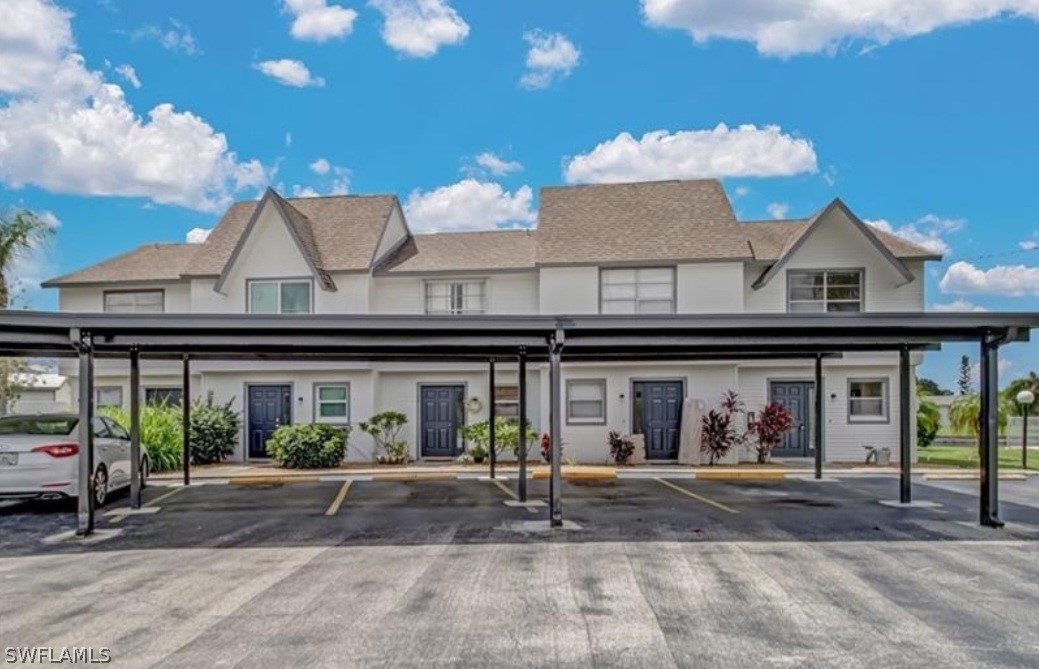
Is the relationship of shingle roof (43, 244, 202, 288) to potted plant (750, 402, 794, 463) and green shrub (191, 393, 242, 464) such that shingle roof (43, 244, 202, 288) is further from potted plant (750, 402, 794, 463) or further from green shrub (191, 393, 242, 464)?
potted plant (750, 402, 794, 463)

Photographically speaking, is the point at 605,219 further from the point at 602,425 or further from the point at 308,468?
the point at 308,468

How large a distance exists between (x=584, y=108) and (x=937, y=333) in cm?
1181

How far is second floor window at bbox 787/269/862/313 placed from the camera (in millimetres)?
20531

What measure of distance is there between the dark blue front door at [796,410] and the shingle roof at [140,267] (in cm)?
1709

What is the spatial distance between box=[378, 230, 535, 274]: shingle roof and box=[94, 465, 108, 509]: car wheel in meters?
10.0

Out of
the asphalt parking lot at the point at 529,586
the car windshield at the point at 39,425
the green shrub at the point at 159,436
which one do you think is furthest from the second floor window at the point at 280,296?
the asphalt parking lot at the point at 529,586

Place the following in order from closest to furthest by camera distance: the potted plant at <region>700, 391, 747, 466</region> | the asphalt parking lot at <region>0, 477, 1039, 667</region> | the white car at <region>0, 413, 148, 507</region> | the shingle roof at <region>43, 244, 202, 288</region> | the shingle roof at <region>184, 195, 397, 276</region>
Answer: the asphalt parking lot at <region>0, 477, 1039, 667</region> < the white car at <region>0, 413, 148, 507</region> < the potted plant at <region>700, 391, 747, 466</region> < the shingle roof at <region>184, 195, 397, 276</region> < the shingle roof at <region>43, 244, 202, 288</region>

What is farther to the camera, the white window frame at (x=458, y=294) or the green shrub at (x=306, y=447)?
the white window frame at (x=458, y=294)

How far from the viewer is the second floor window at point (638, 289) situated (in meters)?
20.3

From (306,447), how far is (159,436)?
3.41m

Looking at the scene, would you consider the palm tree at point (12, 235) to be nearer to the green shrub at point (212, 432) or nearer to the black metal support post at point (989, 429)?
the green shrub at point (212, 432)

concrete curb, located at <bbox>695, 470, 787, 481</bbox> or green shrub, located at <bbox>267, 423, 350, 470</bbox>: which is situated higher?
green shrub, located at <bbox>267, 423, 350, 470</bbox>

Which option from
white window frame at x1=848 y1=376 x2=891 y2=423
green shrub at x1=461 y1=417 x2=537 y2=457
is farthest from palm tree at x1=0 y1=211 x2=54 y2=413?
white window frame at x1=848 y1=376 x2=891 y2=423

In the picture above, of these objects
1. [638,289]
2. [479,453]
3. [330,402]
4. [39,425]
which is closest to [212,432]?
[330,402]
